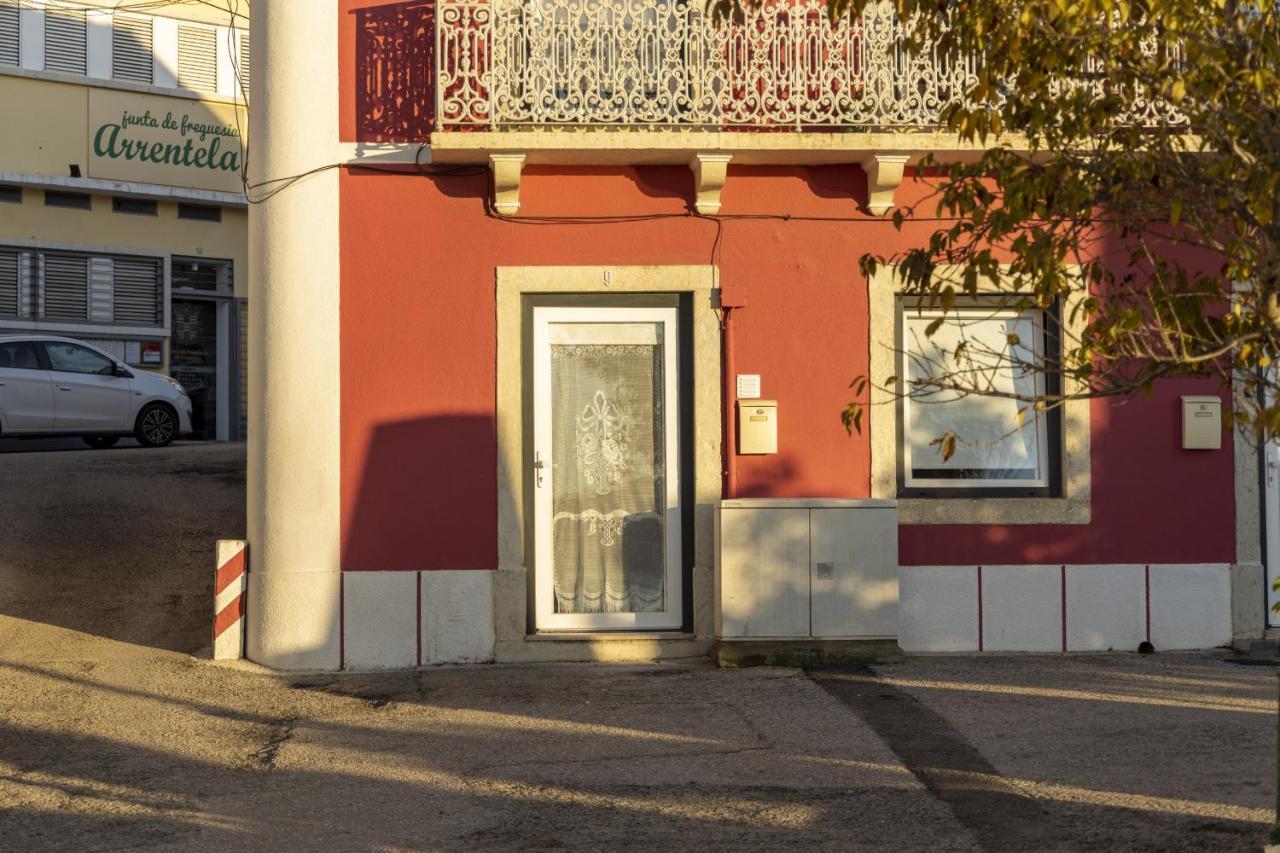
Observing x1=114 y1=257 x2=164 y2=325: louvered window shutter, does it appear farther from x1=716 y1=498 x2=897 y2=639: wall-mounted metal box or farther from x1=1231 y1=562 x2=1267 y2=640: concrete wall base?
x1=1231 y1=562 x2=1267 y2=640: concrete wall base

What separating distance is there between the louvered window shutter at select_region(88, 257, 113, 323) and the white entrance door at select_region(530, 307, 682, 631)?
16565 millimetres

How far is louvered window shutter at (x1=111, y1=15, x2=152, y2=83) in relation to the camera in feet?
86.1

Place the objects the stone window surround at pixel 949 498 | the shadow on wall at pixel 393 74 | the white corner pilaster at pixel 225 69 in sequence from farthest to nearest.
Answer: the white corner pilaster at pixel 225 69 < the stone window surround at pixel 949 498 < the shadow on wall at pixel 393 74


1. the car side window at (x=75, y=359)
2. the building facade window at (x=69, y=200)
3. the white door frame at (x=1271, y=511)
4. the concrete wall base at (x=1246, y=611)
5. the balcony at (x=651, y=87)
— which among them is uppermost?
the building facade window at (x=69, y=200)

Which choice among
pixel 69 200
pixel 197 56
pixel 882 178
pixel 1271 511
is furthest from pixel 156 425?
pixel 1271 511

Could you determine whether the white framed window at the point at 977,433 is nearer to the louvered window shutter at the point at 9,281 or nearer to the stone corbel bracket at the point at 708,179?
the stone corbel bracket at the point at 708,179

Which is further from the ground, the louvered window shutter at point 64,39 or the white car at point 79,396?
the louvered window shutter at point 64,39

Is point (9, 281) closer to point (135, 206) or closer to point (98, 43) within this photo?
point (135, 206)

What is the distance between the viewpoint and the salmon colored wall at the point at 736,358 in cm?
1093

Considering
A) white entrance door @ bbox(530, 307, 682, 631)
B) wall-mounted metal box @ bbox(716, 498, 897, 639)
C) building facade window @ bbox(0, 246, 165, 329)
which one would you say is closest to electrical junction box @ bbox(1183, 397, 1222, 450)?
wall-mounted metal box @ bbox(716, 498, 897, 639)

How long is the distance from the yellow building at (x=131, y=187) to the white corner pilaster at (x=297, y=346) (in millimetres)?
14855

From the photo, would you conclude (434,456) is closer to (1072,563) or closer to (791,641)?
(791,641)

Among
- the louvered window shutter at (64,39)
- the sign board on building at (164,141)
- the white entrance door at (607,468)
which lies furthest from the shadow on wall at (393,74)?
the louvered window shutter at (64,39)

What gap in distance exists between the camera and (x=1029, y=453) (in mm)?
11352
